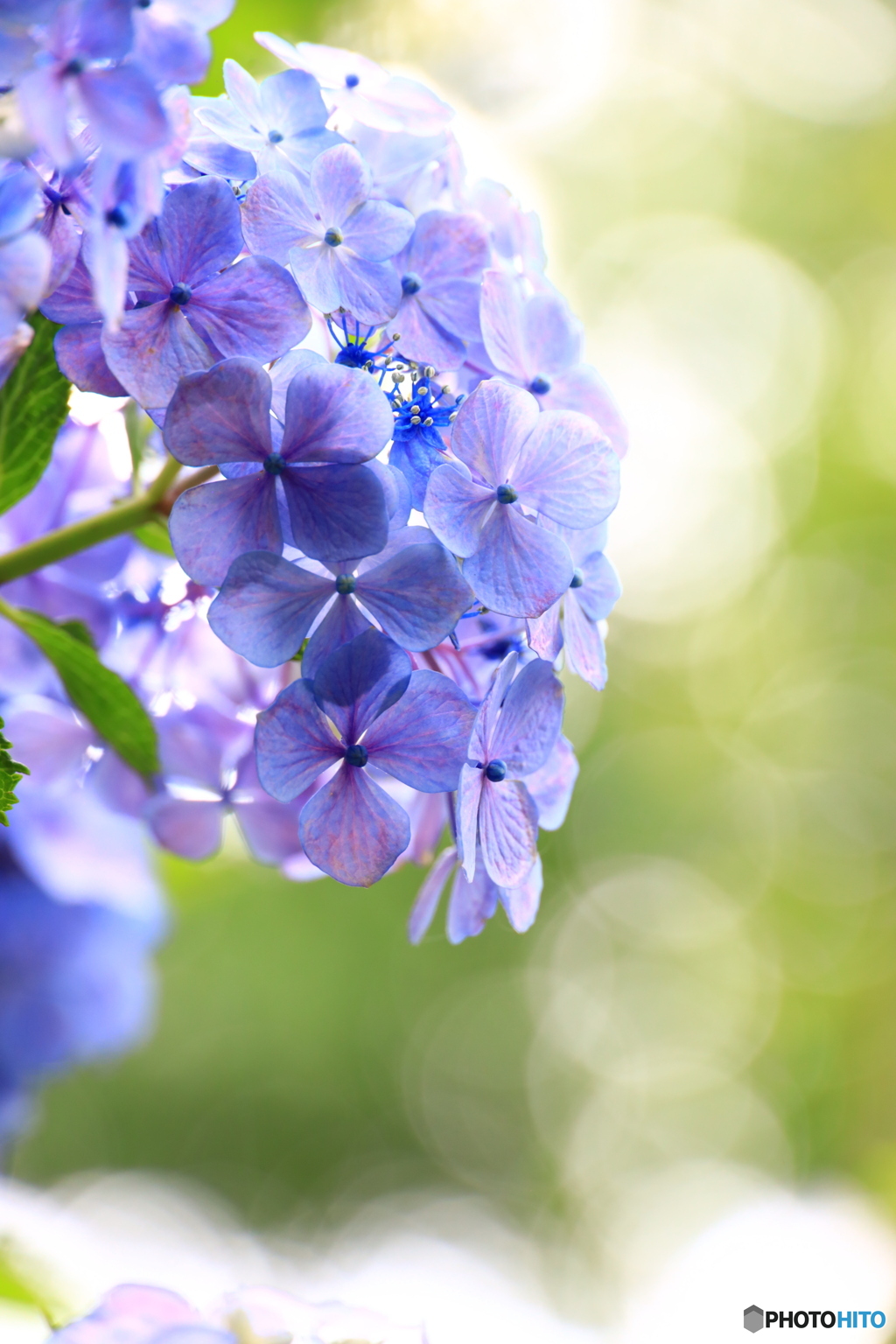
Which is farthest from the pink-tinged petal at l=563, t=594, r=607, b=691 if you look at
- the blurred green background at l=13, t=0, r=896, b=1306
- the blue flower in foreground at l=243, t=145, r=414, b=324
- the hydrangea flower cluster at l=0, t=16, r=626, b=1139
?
the blurred green background at l=13, t=0, r=896, b=1306

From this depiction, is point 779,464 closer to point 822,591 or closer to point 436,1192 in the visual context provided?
point 822,591

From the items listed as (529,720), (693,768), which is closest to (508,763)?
(529,720)

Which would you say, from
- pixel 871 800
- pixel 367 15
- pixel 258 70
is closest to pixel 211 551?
pixel 258 70

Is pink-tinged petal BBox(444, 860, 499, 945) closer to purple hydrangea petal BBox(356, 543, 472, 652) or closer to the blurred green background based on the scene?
purple hydrangea petal BBox(356, 543, 472, 652)

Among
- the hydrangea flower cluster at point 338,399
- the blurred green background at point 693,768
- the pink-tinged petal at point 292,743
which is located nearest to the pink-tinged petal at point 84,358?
the hydrangea flower cluster at point 338,399

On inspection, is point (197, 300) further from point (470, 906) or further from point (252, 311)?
point (470, 906)
